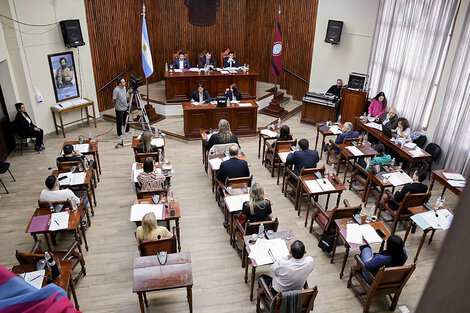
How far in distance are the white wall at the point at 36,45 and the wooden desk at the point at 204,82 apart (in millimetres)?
2836

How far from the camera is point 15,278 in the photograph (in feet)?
3.17

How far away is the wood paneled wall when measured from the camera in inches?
474

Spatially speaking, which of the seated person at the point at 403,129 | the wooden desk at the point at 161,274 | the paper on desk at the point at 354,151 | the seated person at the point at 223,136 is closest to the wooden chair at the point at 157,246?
the wooden desk at the point at 161,274

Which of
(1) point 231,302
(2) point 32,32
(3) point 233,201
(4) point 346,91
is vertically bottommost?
(1) point 231,302

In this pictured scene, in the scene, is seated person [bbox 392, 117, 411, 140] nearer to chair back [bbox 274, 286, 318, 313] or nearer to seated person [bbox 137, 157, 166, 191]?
chair back [bbox 274, 286, 318, 313]

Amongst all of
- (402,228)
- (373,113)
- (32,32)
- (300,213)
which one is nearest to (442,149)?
(373,113)

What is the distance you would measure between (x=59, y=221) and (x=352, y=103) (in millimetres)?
8574

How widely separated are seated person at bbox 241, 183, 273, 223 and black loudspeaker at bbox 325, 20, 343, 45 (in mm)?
7740

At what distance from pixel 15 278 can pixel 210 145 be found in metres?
7.30

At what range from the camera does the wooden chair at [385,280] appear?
492 cm

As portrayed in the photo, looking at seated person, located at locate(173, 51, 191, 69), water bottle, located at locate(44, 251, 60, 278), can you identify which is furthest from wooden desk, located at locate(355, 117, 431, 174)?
water bottle, located at locate(44, 251, 60, 278)

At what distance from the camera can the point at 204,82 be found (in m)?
12.3

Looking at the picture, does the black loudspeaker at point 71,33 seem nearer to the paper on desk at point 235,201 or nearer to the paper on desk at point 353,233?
the paper on desk at point 235,201

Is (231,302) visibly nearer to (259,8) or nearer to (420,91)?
(420,91)
